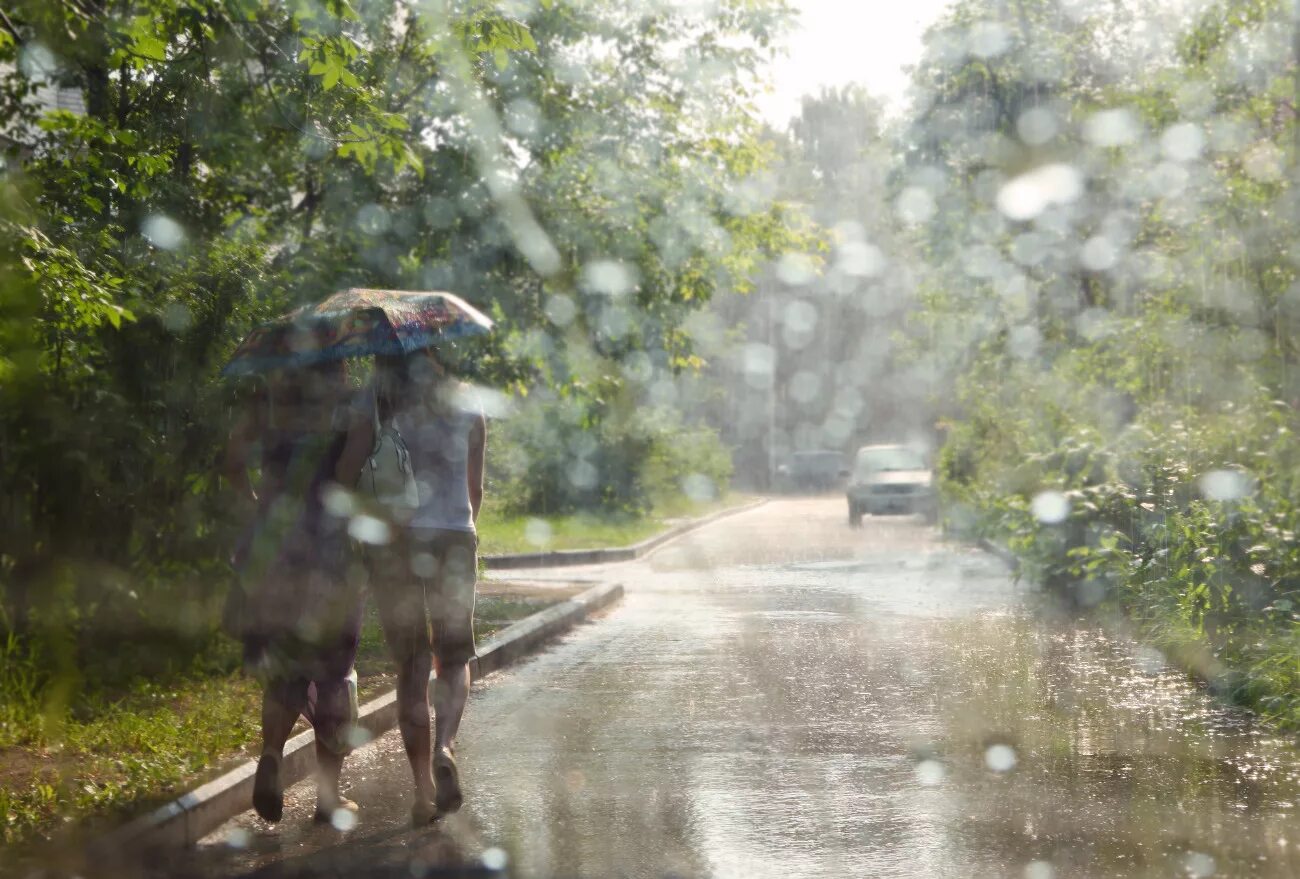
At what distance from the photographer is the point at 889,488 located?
1302 inches

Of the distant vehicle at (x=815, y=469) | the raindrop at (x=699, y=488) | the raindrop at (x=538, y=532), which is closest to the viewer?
the raindrop at (x=538, y=532)

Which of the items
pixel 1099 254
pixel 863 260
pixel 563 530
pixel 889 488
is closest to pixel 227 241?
pixel 563 530

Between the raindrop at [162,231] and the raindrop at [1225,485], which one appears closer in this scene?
the raindrop at [162,231]

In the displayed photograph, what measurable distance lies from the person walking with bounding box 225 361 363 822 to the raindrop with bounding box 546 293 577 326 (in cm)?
1006

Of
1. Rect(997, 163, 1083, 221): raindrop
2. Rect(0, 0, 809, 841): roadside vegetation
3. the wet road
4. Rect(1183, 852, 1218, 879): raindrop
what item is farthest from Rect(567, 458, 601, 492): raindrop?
Rect(1183, 852, 1218, 879): raindrop

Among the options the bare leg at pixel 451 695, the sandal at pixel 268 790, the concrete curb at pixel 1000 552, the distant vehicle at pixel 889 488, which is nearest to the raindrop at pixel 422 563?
the bare leg at pixel 451 695

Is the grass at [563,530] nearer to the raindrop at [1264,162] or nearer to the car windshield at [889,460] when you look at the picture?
the car windshield at [889,460]

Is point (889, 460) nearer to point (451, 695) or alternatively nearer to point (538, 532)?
point (538, 532)

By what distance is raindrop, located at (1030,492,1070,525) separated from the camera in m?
15.6

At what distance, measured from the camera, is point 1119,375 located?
2331cm

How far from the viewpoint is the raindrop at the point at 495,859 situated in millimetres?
5438

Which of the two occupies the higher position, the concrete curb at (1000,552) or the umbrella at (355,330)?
the umbrella at (355,330)

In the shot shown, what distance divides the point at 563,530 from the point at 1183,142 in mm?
13304

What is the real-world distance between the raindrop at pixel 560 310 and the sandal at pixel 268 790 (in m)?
10.6
